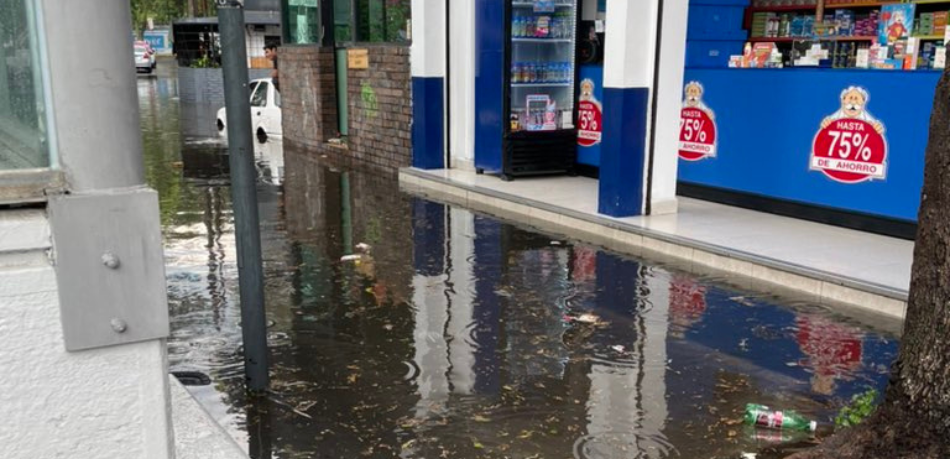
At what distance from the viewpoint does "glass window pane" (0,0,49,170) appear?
1.55 m

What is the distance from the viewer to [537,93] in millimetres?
11633

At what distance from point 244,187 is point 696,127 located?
671 centimetres

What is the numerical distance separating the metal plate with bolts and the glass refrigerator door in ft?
32.5

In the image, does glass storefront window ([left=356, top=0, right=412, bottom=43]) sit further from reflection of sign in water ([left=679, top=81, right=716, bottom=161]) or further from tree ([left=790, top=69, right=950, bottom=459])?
tree ([left=790, top=69, right=950, bottom=459])

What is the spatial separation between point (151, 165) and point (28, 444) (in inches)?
534

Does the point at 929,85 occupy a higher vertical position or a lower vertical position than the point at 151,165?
higher

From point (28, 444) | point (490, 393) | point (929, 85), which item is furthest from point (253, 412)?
point (929, 85)

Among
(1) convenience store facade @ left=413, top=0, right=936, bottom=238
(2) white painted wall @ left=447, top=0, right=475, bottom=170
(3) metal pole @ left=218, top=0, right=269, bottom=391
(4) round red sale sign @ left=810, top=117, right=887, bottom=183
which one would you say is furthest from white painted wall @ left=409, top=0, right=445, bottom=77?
(3) metal pole @ left=218, top=0, right=269, bottom=391

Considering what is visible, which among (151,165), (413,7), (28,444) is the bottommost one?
(151,165)

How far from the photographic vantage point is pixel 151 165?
14273mm

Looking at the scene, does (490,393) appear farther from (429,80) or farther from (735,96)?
(429,80)

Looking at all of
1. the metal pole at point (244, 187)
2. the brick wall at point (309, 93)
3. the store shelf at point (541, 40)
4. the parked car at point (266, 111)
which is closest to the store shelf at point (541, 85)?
the store shelf at point (541, 40)

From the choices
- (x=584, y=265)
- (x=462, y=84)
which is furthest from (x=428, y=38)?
(x=584, y=265)

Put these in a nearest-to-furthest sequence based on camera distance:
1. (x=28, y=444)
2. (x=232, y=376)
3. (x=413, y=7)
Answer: (x=28, y=444), (x=232, y=376), (x=413, y=7)
